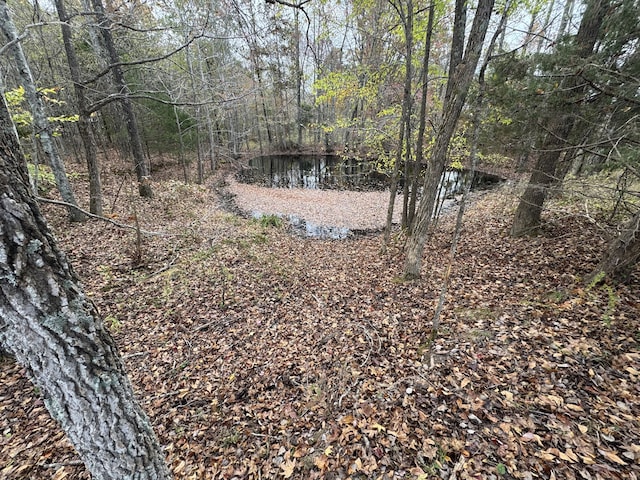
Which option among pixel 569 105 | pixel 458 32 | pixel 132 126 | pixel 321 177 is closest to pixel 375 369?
pixel 569 105

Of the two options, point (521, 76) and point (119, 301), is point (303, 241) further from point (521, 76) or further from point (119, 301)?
point (521, 76)

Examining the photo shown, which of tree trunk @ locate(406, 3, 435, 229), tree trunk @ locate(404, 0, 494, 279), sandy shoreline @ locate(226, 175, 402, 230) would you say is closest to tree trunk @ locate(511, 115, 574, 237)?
tree trunk @ locate(404, 0, 494, 279)

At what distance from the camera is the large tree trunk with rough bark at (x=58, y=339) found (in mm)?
1204

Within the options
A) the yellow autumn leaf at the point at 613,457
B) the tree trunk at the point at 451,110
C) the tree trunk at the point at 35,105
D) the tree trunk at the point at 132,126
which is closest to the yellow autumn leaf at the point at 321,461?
the yellow autumn leaf at the point at 613,457

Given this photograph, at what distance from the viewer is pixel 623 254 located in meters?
3.71

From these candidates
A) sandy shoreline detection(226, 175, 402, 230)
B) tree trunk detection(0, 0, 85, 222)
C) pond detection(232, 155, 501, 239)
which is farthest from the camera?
sandy shoreline detection(226, 175, 402, 230)

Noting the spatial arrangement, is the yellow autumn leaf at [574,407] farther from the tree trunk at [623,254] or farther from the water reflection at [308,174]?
the water reflection at [308,174]

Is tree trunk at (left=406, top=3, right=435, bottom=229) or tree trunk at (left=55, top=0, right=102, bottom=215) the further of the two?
tree trunk at (left=55, top=0, right=102, bottom=215)

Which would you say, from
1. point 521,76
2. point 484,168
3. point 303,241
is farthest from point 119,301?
point 484,168

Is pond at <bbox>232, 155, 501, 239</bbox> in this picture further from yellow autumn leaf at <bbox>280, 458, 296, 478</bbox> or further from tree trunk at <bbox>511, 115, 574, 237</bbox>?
yellow autumn leaf at <bbox>280, 458, 296, 478</bbox>

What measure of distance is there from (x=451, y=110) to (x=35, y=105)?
29.3 feet

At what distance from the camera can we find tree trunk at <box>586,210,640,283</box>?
3.52m

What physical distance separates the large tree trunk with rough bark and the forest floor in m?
1.49

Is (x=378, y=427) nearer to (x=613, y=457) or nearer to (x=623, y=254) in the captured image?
(x=613, y=457)
